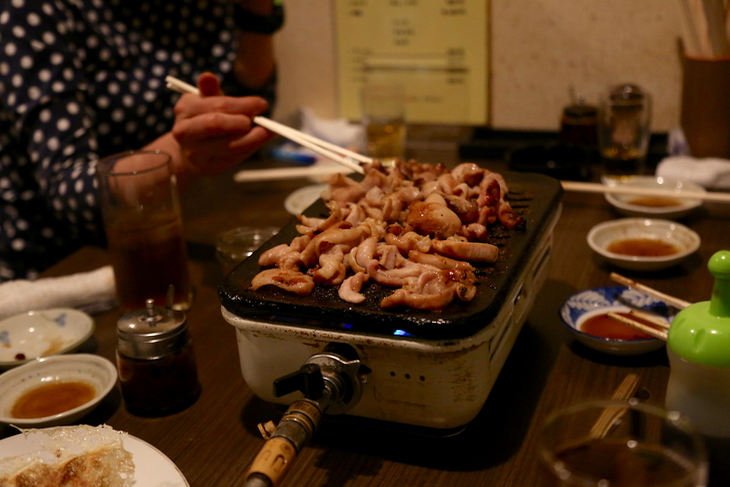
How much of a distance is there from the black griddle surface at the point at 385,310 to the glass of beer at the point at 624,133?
1207 millimetres

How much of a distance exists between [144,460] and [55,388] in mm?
386

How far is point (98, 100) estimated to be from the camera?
2.51 metres

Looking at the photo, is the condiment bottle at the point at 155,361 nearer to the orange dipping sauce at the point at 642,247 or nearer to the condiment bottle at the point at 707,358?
the condiment bottle at the point at 707,358

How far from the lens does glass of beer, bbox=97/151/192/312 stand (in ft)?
5.51

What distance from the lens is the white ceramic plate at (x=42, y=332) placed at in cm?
161

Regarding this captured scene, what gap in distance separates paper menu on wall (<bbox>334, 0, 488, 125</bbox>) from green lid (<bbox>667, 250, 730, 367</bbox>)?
2041mm

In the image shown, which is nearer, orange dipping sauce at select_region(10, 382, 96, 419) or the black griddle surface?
the black griddle surface

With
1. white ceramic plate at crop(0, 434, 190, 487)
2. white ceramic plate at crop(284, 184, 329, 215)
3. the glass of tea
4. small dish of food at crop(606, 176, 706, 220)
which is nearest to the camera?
the glass of tea

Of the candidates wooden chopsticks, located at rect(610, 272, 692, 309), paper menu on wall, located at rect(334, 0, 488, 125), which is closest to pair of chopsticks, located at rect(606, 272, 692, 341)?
wooden chopsticks, located at rect(610, 272, 692, 309)

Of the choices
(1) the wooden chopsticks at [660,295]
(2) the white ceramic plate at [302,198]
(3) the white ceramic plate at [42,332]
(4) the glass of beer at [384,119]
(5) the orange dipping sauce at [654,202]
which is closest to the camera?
(1) the wooden chopsticks at [660,295]

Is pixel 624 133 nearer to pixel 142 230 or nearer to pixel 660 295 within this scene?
pixel 660 295

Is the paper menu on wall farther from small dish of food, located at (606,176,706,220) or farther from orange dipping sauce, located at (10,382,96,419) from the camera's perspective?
orange dipping sauce, located at (10,382,96,419)

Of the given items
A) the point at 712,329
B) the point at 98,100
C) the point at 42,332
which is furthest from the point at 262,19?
the point at 712,329

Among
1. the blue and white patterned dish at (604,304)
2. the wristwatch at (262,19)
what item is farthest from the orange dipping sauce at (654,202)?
the wristwatch at (262,19)
